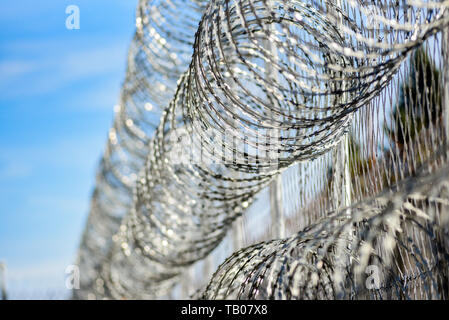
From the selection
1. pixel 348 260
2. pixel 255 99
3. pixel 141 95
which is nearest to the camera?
pixel 255 99

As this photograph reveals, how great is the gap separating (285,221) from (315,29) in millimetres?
2079

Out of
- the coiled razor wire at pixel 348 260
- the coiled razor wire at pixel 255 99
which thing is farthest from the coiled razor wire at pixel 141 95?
the coiled razor wire at pixel 348 260

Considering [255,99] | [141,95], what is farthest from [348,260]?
[141,95]

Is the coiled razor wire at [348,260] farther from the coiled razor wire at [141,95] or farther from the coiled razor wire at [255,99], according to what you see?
the coiled razor wire at [141,95]

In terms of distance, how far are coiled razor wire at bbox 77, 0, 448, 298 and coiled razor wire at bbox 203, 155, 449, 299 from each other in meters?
0.42

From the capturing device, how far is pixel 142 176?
4.82 meters

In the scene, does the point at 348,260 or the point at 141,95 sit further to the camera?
the point at 141,95

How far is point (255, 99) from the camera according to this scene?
7.27ft

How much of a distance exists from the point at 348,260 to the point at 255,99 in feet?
2.60

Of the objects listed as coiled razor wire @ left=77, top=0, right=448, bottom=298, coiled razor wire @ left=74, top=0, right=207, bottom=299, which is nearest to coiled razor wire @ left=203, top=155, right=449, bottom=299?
coiled razor wire @ left=77, top=0, right=448, bottom=298

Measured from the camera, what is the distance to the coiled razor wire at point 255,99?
211 centimetres

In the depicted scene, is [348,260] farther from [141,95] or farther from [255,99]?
[141,95]

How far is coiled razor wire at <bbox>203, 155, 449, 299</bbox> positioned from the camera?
149 centimetres
